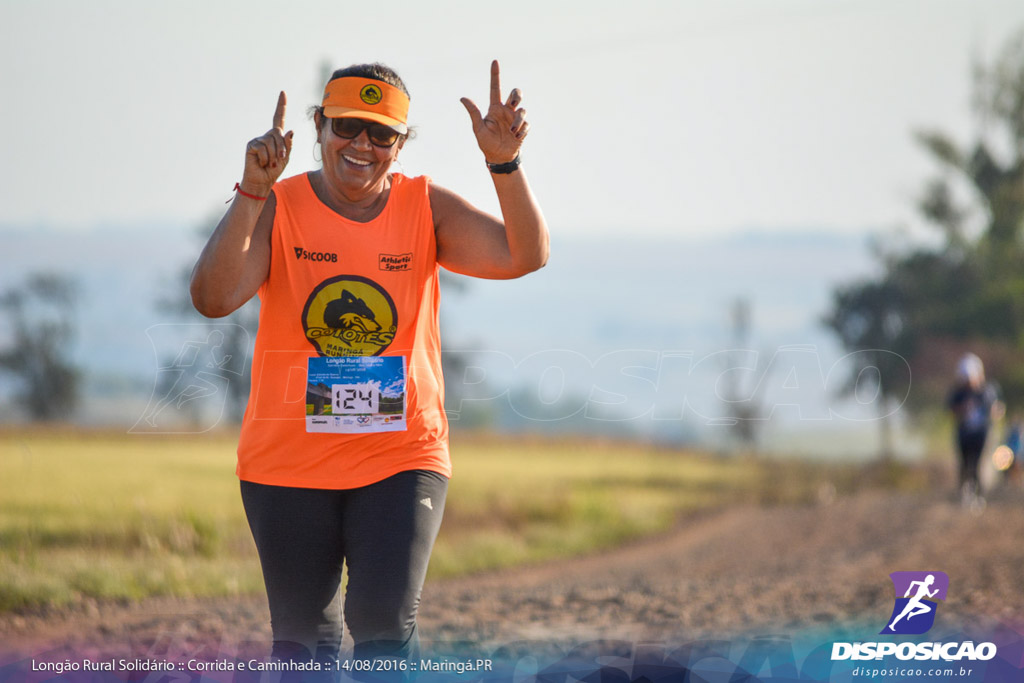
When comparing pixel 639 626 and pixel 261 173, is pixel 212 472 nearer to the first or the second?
pixel 639 626

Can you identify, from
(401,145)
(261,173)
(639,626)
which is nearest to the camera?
(261,173)

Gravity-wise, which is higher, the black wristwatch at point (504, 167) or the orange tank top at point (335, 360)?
the black wristwatch at point (504, 167)

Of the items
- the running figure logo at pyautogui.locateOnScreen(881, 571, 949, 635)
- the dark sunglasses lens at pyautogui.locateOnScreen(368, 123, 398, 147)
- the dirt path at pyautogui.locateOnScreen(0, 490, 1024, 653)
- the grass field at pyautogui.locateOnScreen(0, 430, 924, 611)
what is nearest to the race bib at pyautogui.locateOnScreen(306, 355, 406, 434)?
the dark sunglasses lens at pyautogui.locateOnScreen(368, 123, 398, 147)

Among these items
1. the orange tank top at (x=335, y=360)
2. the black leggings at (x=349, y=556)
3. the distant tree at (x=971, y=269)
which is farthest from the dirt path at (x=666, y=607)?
the distant tree at (x=971, y=269)

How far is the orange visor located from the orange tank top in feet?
1.06

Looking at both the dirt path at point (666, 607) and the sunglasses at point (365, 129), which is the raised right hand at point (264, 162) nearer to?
the sunglasses at point (365, 129)

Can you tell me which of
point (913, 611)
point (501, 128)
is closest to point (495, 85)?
point (501, 128)

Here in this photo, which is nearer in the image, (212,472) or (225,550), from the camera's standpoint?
(225,550)

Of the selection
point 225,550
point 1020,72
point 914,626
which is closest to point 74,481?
point 225,550

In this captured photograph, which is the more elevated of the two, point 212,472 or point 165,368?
point 165,368

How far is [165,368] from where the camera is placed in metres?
5.68

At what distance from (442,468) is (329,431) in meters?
0.39

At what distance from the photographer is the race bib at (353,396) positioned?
3633 mm

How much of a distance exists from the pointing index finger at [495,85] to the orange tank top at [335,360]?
552 mm
